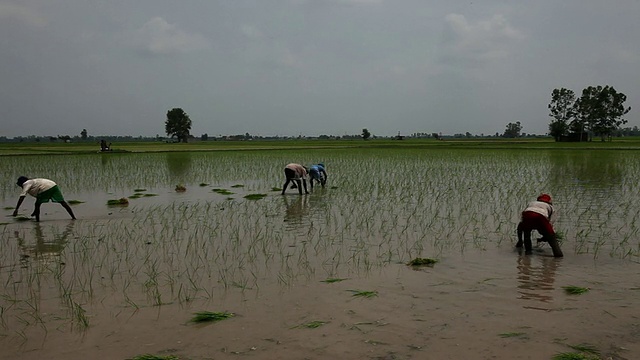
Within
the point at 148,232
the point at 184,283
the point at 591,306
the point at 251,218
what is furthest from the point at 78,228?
the point at 591,306

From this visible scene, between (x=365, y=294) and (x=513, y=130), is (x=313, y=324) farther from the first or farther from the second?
(x=513, y=130)

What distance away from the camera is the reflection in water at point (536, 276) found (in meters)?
4.43

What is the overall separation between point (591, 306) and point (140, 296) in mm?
4080

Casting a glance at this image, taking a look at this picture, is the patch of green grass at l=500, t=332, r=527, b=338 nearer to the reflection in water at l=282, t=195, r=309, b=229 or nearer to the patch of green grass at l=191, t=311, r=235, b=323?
the patch of green grass at l=191, t=311, r=235, b=323

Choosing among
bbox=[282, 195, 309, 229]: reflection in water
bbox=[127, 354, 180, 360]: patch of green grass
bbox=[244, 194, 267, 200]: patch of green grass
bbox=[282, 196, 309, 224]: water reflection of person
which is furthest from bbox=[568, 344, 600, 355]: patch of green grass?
bbox=[244, 194, 267, 200]: patch of green grass

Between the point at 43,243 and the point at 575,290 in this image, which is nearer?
the point at 575,290

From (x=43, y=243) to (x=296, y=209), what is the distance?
4.50 m

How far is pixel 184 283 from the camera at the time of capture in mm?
4926

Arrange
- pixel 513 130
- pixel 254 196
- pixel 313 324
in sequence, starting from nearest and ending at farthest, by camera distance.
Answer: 1. pixel 313 324
2. pixel 254 196
3. pixel 513 130

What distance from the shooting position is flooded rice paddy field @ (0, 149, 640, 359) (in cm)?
350

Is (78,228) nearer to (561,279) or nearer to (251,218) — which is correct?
(251,218)

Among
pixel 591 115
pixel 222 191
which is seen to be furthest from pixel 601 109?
pixel 222 191

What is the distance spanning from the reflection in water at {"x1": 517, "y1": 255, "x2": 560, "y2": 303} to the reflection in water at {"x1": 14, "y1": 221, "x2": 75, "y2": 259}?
563 centimetres

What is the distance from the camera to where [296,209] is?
9.66m
